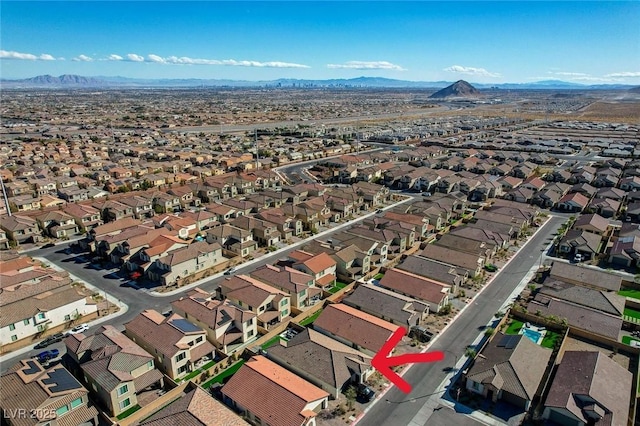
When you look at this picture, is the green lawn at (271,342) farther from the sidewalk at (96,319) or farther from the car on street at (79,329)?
the car on street at (79,329)

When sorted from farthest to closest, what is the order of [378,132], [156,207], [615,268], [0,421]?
[378,132] < [156,207] < [615,268] < [0,421]

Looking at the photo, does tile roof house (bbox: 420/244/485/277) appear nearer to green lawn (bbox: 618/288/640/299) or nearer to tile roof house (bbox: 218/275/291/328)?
green lawn (bbox: 618/288/640/299)

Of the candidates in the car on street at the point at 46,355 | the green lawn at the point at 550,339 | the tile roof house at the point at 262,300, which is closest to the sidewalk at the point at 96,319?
the car on street at the point at 46,355

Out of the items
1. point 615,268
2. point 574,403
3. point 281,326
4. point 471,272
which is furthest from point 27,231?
point 615,268

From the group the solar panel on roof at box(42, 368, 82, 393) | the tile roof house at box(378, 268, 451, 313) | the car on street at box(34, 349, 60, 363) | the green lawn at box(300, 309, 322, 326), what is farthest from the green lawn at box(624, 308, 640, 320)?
the car on street at box(34, 349, 60, 363)

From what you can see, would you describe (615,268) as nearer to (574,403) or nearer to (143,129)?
(574,403)

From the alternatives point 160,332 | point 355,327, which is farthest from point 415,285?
point 160,332
